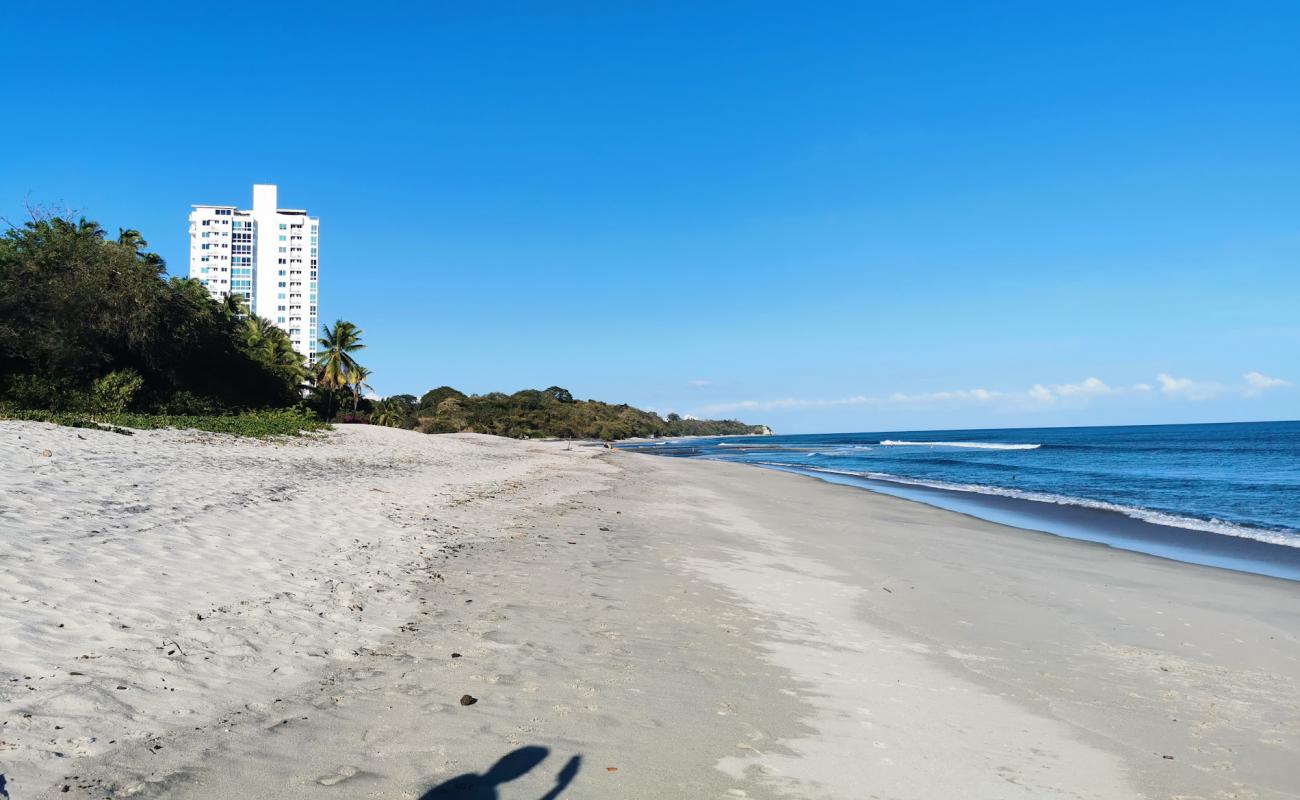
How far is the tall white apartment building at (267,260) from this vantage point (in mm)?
107875

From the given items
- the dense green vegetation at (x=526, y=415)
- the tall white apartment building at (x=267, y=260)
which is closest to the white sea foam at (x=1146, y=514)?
the dense green vegetation at (x=526, y=415)

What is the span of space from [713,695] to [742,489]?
72.8ft

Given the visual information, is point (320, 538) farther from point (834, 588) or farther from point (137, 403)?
point (137, 403)

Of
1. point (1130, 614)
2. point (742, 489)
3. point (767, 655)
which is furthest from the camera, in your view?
point (742, 489)

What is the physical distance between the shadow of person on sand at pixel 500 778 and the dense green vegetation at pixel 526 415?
7917 centimetres

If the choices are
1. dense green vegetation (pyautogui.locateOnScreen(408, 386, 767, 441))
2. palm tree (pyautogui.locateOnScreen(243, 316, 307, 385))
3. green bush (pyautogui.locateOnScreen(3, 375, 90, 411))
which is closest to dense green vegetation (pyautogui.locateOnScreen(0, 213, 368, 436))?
green bush (pyautogui.locateOnScreen(3, 375, 90, 411))

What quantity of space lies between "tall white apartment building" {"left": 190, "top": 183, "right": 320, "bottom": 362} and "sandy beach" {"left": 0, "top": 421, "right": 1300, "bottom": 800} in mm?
108531

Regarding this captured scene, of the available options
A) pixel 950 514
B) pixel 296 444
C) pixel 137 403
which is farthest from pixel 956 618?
pixel 137 403

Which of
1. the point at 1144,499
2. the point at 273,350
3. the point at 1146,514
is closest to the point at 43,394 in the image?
the point at 273,350

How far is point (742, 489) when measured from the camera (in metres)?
27.4

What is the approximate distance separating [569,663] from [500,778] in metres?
2.00

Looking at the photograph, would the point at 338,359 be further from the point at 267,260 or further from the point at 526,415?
the point at 267,260

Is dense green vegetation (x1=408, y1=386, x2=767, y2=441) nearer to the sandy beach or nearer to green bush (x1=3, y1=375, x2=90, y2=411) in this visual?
green bush (x1=3, y1=375, x2=90, y2=411)

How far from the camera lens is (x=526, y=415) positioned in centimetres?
10238
